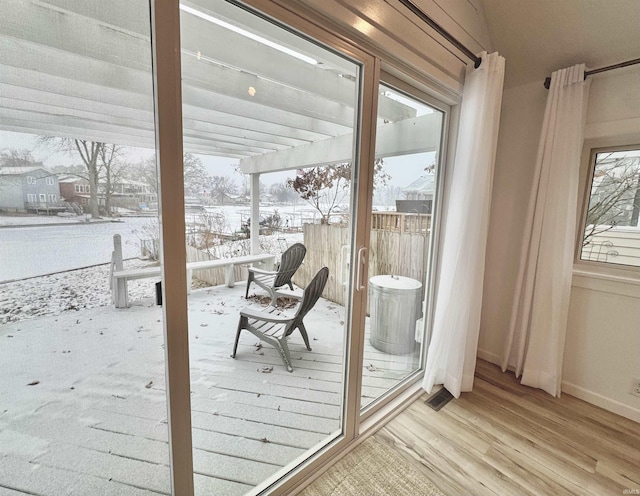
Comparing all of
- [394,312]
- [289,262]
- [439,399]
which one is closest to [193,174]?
[289,262]

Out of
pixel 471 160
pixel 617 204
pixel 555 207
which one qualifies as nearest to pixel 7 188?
pixel 471 160

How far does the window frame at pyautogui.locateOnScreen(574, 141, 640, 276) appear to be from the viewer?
1939 mm

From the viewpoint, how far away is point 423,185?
2.05 metres

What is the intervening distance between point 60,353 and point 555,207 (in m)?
2.78

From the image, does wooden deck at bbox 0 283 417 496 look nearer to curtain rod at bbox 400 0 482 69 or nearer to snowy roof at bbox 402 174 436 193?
snowy roof at bbox 402 174 436 193

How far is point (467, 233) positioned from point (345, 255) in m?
0.89

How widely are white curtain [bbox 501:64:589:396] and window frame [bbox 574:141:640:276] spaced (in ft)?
0.80

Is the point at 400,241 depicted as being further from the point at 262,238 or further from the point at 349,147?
the point at 262,238

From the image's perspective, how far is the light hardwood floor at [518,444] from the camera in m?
1.46

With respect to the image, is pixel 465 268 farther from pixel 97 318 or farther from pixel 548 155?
pixel 97 318

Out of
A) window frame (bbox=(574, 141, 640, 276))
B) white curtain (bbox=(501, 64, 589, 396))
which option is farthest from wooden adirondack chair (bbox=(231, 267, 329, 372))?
window frame (bbox=(574, 141, 640, 276))

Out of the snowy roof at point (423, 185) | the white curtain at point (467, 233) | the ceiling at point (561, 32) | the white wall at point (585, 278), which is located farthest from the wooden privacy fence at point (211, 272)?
the ceiling at point (561, 32)

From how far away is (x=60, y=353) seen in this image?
81 cm

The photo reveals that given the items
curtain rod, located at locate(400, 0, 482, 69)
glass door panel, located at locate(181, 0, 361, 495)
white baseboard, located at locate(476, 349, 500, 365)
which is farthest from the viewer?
white baseboard, located at locate(476, 349, 500, 365)
